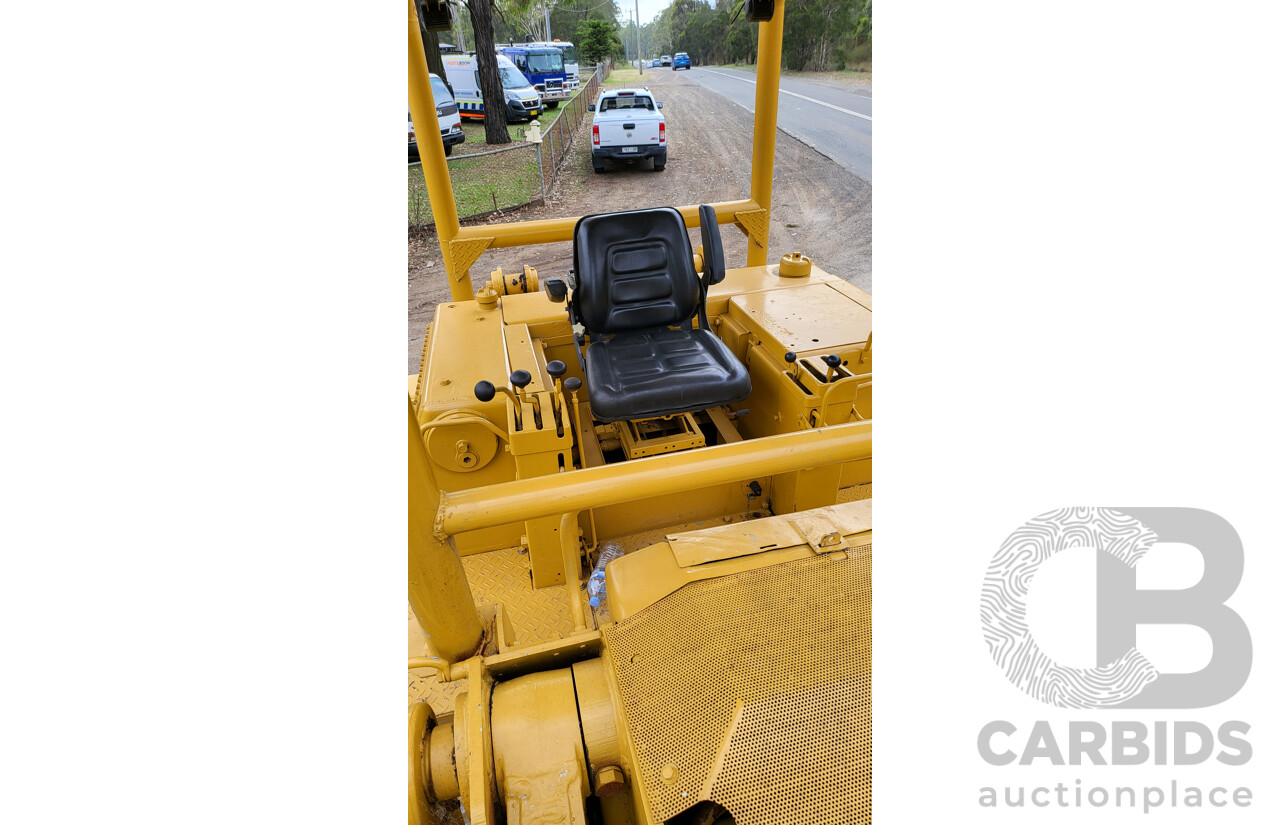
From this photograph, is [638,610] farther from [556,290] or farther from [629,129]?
[629,129]

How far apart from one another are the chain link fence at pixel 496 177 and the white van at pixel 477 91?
2.09m

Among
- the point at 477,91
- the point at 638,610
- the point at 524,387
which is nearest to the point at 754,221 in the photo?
the point at 524,387

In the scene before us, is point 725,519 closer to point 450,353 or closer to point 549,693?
point 450,353

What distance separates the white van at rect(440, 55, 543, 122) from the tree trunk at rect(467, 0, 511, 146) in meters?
3.95

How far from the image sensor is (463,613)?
1.39 metres

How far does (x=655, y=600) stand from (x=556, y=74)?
25.3 m

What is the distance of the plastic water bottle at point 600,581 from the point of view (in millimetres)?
2223

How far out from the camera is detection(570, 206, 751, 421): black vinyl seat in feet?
9.50

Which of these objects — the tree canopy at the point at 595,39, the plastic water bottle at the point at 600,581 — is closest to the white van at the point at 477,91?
the tree canopy at the point at 595,39

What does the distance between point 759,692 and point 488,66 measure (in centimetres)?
1374

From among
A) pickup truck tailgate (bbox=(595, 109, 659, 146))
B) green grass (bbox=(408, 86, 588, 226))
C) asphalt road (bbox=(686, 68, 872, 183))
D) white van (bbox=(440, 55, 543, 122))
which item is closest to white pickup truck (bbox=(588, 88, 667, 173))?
pickup truck tailgate (bbox=(595, 109, 659, 146))

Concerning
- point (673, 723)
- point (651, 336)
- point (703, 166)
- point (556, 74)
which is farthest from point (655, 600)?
point (556, 74)

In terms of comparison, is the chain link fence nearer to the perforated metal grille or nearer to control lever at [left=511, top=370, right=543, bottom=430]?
control lever at [left=511, top=370, right=543, bottom=430]

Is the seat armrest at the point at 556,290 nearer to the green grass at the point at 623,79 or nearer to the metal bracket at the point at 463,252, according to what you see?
the metal bracket at the point at 463,252
